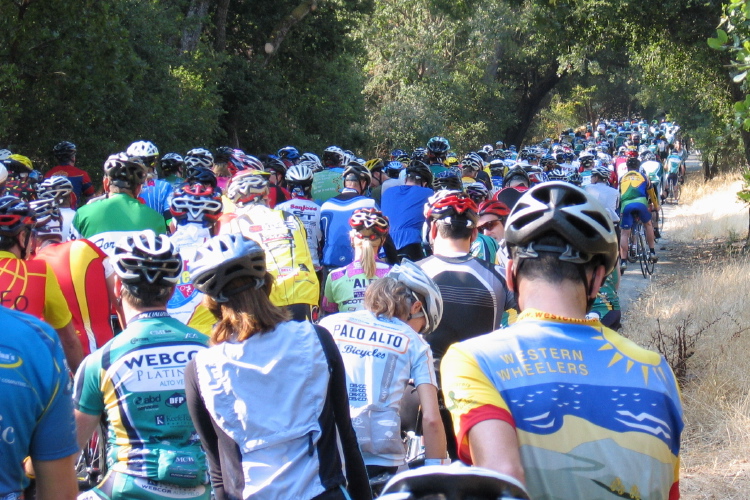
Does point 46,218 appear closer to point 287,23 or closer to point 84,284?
point 84,284

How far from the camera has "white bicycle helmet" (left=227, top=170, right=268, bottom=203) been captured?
6883 millimetres

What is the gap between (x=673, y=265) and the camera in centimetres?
1803

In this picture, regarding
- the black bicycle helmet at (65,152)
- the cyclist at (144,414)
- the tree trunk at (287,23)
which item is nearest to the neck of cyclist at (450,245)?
the cyclist at (144,414)

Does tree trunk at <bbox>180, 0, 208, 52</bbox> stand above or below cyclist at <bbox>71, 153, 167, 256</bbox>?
above

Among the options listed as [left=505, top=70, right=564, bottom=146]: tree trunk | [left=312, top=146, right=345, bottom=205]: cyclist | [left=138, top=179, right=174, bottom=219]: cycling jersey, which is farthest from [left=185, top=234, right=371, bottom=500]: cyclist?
[left=505, top=70, right=564, bottom=146]: tree trunk

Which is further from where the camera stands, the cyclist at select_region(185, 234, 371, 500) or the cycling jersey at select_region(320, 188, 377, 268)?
the cycling jersey at select_region(320, 188, 377, 268)

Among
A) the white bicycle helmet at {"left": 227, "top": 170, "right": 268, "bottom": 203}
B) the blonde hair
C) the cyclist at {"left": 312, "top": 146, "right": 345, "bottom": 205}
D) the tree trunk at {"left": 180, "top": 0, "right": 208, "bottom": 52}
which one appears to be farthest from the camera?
the tree trunk at {"left": 180, "top": 0, "right": 208, "bottom": 52}

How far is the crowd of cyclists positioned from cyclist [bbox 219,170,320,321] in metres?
0.01

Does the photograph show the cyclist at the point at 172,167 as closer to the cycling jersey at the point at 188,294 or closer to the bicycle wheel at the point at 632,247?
the cycling jersey at the point at 188,294

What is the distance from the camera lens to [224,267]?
3.45 metres

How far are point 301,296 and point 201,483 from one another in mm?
2960

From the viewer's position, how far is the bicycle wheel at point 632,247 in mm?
17241

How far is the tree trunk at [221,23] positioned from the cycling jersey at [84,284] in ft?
61.5

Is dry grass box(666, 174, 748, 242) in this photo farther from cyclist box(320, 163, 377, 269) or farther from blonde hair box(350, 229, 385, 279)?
blonde hair box(350, 229, 385, 279)
